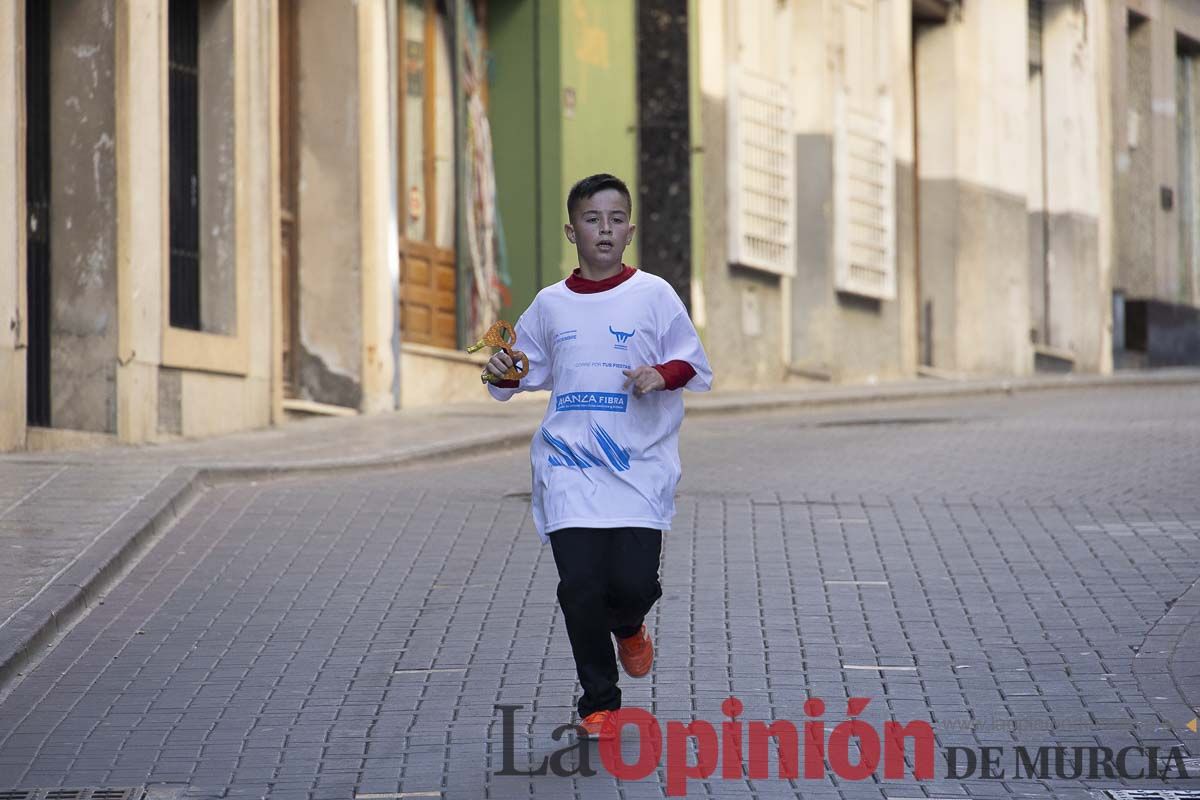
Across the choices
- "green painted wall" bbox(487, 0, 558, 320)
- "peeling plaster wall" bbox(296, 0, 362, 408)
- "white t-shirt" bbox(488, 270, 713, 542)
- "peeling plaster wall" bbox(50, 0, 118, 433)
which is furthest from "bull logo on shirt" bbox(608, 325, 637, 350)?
"green painted wall" bbox(487, 0, 558, 320)

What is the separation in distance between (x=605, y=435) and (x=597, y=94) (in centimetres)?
1654

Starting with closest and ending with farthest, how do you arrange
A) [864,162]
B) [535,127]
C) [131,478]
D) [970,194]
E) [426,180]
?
[131,478] → [426,180] → [535,127] → [864,162] → [970,194]

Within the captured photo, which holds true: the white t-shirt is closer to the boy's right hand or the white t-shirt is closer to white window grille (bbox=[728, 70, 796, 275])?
the boy's right hand

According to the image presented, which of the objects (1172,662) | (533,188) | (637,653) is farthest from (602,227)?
(533,188)

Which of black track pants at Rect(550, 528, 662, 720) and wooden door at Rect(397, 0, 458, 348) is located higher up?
wooden door at Rect(397, 0, 458, 348)

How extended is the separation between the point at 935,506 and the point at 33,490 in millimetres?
4527

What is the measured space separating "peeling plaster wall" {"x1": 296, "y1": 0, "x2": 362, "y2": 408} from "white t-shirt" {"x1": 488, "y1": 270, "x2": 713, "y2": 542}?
12.6 metres

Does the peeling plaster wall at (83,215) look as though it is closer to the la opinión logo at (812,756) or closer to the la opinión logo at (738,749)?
the la opinión logo at (738,749)

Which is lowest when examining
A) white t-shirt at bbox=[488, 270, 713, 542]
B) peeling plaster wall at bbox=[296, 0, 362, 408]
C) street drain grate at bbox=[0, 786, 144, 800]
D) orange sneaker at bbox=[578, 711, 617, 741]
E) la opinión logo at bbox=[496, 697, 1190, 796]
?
street drain grate at bbox=[0, 786, 144, 800]

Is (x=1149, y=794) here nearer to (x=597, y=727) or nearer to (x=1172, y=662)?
(x=597, y=727)

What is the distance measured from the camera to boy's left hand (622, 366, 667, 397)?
6.75 m

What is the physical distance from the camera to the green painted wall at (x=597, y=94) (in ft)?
73.8

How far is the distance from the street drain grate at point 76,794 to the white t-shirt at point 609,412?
1341mm

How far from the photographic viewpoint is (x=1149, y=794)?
629cm
